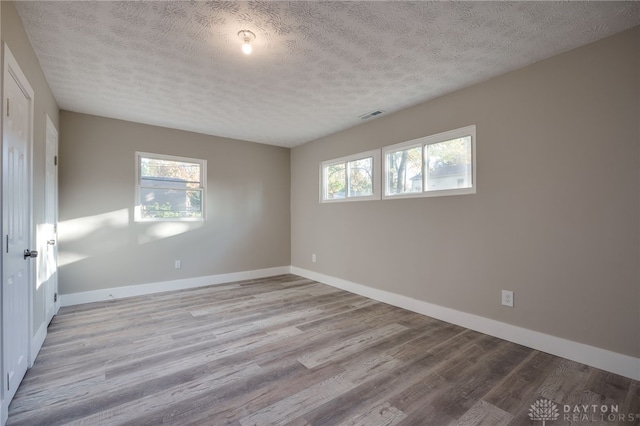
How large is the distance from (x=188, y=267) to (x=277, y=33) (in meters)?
3.86

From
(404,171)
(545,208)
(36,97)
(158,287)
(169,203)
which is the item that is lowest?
(158,287)

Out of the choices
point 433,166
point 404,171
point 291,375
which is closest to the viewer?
point 291,375

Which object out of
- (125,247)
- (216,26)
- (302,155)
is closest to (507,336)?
(216,26)

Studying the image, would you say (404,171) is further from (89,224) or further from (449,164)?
(89,224)

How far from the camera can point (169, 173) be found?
4.62m

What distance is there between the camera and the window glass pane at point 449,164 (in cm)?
315

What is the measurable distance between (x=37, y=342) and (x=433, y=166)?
14.0 feet

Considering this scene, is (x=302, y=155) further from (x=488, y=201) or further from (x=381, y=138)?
(x=488, y=201)

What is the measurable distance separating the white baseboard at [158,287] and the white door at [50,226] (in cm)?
33

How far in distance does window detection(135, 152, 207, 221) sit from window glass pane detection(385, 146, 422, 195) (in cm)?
306

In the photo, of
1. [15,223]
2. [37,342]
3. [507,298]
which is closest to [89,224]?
[37,342]

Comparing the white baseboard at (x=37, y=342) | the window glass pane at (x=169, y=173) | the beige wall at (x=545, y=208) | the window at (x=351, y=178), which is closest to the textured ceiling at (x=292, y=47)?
the beige wall at (x=545, y=208)

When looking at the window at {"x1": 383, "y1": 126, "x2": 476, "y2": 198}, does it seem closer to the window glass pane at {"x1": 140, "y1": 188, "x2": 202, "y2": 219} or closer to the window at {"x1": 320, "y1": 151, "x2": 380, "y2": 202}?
the window at {"x1": 320, "y1": 151, "x2": 380, "y2": 202}

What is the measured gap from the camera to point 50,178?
3227 mm
